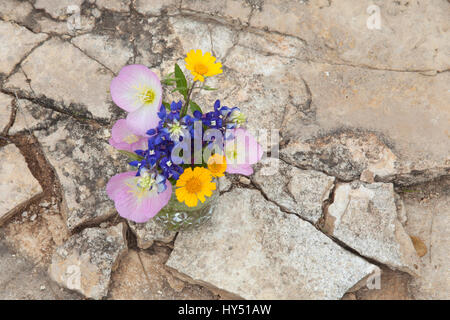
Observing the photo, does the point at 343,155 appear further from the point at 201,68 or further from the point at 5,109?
the point at 5,109

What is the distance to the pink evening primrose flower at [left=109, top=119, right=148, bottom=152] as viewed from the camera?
1555mm

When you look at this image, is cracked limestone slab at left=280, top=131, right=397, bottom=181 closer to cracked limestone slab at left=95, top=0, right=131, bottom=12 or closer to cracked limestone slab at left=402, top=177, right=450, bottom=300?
cracked limestone slab at left=402, top=177, right=450, bottom=300

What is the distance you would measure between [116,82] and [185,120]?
31cm

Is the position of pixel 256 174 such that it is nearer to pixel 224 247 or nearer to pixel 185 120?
pixel 224 247

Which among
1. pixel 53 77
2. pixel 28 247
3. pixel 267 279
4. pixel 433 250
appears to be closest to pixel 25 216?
pixel 28 247

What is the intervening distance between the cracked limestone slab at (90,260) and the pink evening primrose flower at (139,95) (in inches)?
29.4

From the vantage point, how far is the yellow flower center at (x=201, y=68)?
5.04 feet

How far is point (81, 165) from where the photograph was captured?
2.19 metres

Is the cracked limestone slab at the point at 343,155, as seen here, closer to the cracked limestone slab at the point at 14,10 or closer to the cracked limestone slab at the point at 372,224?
the cracked limestone slab at the point at 372,224

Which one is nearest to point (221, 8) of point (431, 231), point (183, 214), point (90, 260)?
point (183, 214)

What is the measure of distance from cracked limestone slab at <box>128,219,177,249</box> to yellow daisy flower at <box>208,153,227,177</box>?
25.0 inches

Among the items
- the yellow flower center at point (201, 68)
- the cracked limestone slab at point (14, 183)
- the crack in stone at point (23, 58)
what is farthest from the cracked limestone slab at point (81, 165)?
the yellow flower center at point (201, 68)

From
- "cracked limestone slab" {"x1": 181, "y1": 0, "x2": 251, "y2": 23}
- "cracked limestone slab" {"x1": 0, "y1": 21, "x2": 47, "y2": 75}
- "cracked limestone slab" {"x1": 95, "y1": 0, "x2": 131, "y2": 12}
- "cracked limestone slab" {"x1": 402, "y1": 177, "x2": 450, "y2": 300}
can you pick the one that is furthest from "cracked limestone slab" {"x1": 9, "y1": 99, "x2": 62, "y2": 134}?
"cracked limestone slab" {"x1": 402, "y1": 177, "x2": 450, "y2": 300}

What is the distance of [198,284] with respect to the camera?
2.10 meters
